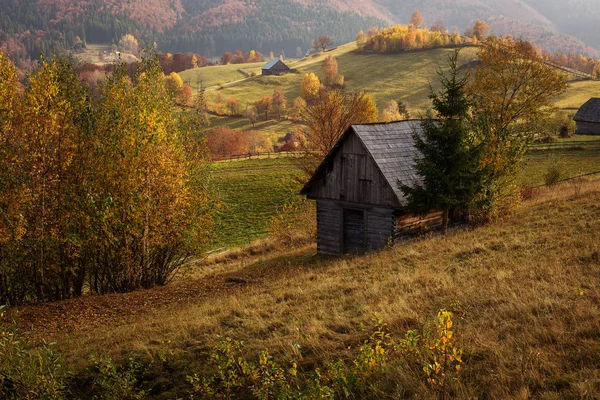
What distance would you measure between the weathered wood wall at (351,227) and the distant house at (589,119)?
5868 cm

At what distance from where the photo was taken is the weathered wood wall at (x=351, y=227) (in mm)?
23141

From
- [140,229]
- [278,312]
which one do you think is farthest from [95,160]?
[278,312]

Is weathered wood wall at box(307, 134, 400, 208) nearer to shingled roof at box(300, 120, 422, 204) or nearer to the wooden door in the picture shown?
shingled roof at box(300, 120, 422, 204)

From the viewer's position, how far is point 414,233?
23.8m

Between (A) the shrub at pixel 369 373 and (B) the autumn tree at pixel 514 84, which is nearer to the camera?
(A) the shrub at pixel 369 373

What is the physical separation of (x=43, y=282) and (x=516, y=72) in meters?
37.5

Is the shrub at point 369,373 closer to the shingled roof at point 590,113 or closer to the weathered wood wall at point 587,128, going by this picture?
the shingled roof at point 590,113

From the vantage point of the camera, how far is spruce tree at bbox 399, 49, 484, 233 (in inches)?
802

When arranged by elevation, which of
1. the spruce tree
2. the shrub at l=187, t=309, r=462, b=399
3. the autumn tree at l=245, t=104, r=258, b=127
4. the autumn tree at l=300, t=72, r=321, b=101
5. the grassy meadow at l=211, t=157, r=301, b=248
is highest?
the autumn tree at l=300, t=72, r=321, b=101

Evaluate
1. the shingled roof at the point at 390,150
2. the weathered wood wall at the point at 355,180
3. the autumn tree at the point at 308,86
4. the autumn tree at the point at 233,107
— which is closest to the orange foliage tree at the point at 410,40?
the autumn tree at the point at 308,86

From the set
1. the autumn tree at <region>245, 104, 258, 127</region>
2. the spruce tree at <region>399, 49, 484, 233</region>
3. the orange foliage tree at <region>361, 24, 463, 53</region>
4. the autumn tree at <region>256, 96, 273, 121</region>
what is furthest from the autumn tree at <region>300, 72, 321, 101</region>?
the spruce tree at <region>399, 49, 484, 233</region>

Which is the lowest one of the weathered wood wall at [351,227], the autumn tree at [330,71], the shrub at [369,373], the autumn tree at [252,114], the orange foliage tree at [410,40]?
the weathered wood wall at [351,227]

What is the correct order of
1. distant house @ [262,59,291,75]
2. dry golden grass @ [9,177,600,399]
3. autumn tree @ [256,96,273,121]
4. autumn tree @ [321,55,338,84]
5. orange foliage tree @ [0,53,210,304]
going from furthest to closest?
distant house @ [262,59,291,75] → autumn tree @ [321,55,338,84] → autumn tree @ [256,96,273,121] → orange foliage tree @ [0,53,210,304] → dry golden grass @ [9,177,600,399]

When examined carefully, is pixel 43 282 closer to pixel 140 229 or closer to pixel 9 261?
pixel 9 261
